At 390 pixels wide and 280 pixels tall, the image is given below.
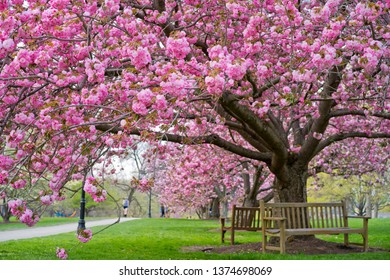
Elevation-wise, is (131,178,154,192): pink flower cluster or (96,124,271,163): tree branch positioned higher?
(96,124,271,163): tree branch

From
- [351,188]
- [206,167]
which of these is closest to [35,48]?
[206,167]

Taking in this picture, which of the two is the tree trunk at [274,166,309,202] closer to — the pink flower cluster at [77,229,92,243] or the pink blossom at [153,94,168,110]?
the pink flower cluster at [77,229,92,243]

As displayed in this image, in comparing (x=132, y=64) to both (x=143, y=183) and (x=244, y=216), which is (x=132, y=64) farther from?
(x=244, y=216)

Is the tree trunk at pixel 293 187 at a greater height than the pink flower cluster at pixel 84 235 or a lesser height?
greater

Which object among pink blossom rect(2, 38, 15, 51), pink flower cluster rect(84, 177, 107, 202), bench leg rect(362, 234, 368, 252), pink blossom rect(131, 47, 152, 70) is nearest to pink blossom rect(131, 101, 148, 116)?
pink blossom rect(131, 47, 152, 70)

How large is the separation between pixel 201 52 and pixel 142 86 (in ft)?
10.1

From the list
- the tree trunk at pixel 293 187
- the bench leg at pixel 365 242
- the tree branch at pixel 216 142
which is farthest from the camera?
the tree trunk at pixel 293 187

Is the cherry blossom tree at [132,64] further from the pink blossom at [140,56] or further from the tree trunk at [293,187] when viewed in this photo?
the tree trunk at [293,187]

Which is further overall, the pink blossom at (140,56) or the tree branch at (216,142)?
the tree branch at (216,142)

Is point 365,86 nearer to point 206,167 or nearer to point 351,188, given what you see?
point 206,167

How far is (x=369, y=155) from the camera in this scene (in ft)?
51.1

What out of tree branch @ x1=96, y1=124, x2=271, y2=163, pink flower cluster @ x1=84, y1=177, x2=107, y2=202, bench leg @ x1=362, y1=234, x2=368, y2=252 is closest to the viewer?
pink flower cluster @ x1=84, y1=177, x2=107, y2=202

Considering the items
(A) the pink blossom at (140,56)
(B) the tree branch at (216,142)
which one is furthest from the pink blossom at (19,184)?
(A) the pink blossom at (140,56)

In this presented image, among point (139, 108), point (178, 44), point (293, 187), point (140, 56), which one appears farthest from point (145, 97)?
point (293, 187)
